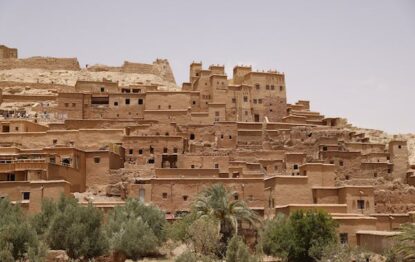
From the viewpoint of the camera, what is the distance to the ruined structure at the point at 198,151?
108 ft

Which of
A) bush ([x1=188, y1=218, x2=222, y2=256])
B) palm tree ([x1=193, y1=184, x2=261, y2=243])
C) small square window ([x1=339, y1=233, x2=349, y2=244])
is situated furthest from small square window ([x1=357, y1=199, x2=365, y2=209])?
bush ([x1=188, y1=218, x2=222, y2=256])

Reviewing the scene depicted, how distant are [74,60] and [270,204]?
116 feet

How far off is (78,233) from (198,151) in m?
15.6

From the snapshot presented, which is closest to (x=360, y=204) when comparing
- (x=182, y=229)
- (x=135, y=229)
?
(x=182, y=229)

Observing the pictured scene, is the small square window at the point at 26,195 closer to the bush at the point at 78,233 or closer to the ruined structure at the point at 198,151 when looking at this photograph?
the ruined structure at the point at 198,151

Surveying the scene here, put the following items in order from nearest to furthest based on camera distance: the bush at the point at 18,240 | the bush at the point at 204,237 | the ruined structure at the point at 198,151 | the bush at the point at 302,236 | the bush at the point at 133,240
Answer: the bush at the point at 18,240
the bush at the point at 204,237
the bush at the point at 302,236
the bush at the point at 133,240
the ruined structure at the point at 198,151

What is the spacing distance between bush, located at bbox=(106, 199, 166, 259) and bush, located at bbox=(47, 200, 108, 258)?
1207 mm

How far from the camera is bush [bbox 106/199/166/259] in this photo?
28016mm

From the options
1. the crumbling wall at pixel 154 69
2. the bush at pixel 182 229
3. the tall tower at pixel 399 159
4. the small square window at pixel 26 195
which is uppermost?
the crumbling wall at pixel 154 69

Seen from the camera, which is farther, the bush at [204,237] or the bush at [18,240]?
the bush at [204,237]

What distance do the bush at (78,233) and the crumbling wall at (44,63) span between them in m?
37.3

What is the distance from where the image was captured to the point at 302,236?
27.8m

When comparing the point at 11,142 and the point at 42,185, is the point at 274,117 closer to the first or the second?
the point at 11,142

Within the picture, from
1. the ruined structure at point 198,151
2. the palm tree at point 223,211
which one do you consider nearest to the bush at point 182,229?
the palm tree at point 223,211
